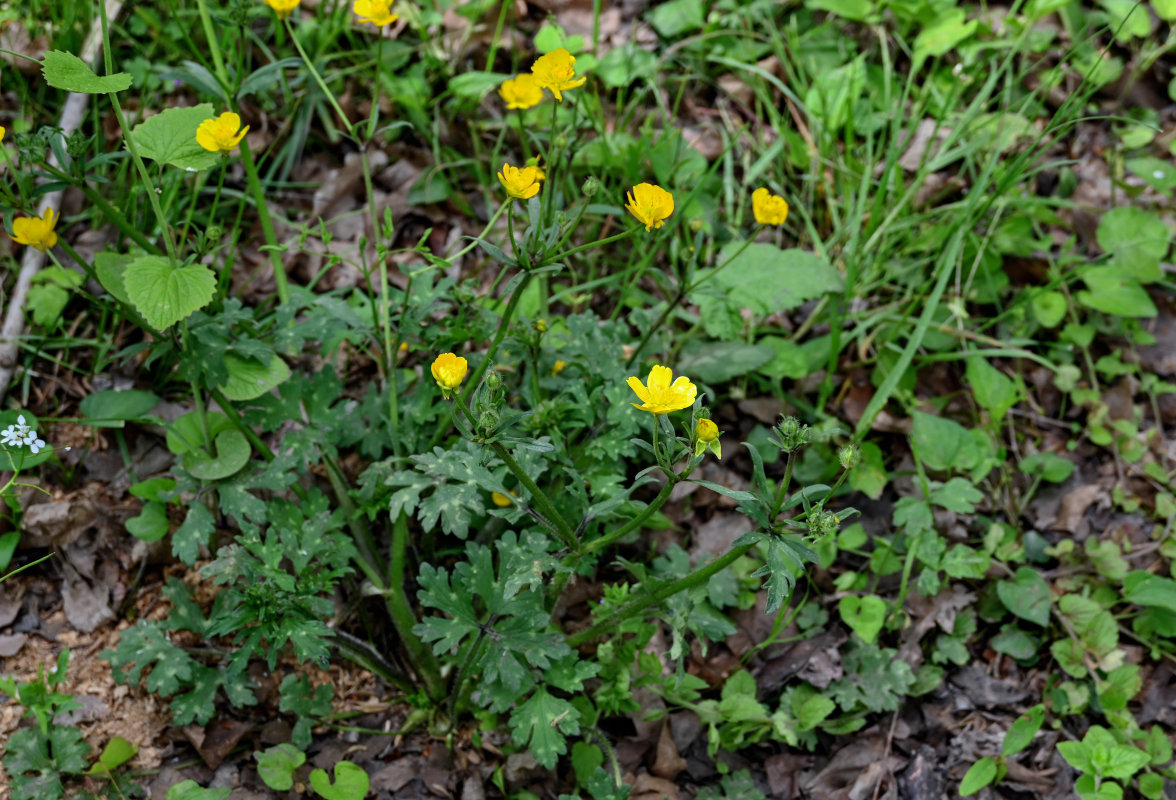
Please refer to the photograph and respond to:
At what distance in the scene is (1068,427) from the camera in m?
2.81

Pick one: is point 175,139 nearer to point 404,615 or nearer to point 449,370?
point 449,370

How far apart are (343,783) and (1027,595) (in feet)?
6.09

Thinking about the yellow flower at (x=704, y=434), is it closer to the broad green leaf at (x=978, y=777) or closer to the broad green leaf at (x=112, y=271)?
the broad green leaf at (x=978, y=777)

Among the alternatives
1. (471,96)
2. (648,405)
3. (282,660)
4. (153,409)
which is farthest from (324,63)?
(648,405)

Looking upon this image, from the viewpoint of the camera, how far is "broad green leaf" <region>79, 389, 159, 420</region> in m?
2.31

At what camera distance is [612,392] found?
2.11 meters

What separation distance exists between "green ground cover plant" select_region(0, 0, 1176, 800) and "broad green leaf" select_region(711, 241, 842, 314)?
2 centimetres

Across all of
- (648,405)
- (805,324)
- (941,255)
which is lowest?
(805,324)

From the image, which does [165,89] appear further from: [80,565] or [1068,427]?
[1068,427]

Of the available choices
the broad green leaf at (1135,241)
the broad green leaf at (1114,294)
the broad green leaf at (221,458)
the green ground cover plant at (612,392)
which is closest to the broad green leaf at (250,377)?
the green ground cover plant at (612,392)

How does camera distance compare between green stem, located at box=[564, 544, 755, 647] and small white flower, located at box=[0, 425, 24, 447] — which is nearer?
green stem, located at box=[564, 544, 755, 647]

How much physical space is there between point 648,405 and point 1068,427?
1.98m

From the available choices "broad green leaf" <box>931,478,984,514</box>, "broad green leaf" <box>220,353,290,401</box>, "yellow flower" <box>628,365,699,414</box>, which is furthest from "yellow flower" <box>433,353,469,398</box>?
"broad green leaf" <box>931,478,984,514</box>

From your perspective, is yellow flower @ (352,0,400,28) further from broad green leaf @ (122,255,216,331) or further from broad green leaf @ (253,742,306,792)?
broad green leaf @ (253,742,306,792)
